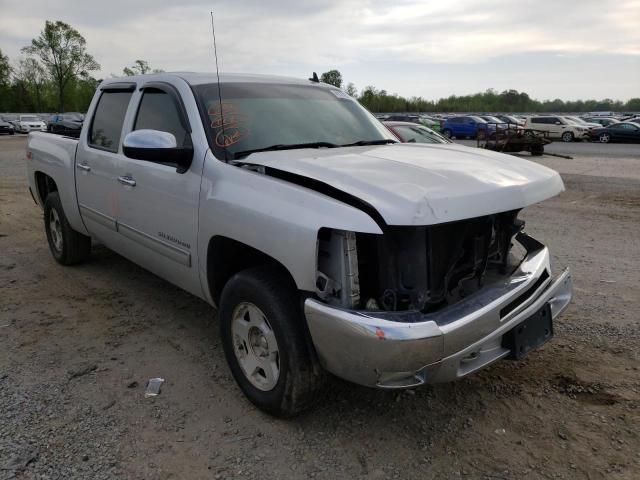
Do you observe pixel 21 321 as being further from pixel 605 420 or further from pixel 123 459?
pixel 605 420

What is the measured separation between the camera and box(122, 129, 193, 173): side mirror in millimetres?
3188

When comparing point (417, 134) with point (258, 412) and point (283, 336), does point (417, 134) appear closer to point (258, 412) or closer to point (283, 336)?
point (258, 412)

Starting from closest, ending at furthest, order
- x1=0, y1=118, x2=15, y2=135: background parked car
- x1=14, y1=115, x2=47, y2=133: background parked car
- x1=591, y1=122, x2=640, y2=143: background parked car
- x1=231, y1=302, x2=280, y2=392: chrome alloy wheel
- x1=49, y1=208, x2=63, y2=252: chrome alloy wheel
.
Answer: x1=231, y1=302, x2=280, y2=392: chrome alloy wheel
x1=49, y1=208, x2=63, y2=252: chrome alloy wheel
x1=591, y1=122, x2=640, y2=143: background parked car
x1=0, y1=118, x2=15, y2=135: background parked car
x1=14, y1=115, x2=47, y2=133: background parked car

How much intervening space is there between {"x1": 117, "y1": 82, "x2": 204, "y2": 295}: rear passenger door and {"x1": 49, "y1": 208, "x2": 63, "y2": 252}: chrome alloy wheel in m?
1.84

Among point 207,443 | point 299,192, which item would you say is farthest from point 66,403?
point 299,192

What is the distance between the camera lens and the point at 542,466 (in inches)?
101

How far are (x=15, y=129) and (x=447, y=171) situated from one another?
141ft

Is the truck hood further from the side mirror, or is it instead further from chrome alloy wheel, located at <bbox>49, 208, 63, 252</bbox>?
chrome alloy wheel, located at <bbox>49, 208, 63, 252</bbox>

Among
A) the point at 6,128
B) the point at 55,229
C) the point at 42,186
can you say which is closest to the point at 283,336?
the point at 55,229

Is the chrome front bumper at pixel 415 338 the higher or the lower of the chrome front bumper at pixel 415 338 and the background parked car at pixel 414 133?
the lower

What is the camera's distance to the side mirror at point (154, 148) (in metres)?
3.19

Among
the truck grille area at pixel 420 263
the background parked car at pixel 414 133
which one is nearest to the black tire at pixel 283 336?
the truck grille area at pixel 420 263

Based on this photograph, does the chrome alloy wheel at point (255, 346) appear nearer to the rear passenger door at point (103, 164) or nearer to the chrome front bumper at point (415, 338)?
the chrome front bumper at point (415, 338)

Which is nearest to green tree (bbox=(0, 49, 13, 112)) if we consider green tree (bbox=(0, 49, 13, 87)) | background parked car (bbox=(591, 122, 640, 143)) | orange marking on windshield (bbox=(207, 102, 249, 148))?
green tree (bbox=(0, 49, 13, 87))
